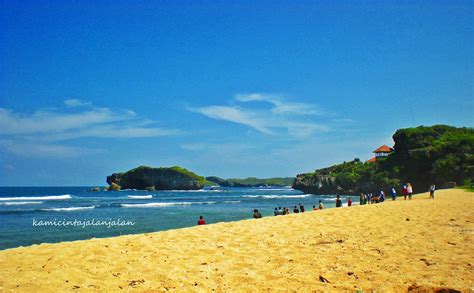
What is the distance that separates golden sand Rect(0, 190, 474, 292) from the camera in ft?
20.2

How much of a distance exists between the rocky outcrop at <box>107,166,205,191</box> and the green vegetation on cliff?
63.3 metres

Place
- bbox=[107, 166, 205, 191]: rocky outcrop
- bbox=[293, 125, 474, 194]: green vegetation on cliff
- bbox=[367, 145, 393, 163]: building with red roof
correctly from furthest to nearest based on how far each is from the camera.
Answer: bbox=[107, 166, 205, 191]: rocky outcrop
bbox=[367, 145, 393, 163]: building with red roof
bbox=[293, 125, 474, 194]: green vegetation on cliff

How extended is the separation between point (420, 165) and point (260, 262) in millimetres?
66588

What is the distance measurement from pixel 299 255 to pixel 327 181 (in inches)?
3504

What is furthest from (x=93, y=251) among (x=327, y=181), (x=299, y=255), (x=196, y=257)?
(x=327, y=181)

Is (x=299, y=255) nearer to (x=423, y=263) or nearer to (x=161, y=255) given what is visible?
(x=423, y=263)

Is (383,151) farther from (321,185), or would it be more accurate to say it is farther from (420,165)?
(420,165)

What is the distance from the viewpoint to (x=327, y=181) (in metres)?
94.1

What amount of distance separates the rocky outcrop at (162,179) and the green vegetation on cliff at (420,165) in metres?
63.3

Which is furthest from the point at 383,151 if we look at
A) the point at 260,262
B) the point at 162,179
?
the point at 260,262

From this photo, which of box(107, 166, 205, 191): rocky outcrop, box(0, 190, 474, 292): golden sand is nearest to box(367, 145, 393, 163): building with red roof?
box(107, 166, 205, 191): rocky outcrop

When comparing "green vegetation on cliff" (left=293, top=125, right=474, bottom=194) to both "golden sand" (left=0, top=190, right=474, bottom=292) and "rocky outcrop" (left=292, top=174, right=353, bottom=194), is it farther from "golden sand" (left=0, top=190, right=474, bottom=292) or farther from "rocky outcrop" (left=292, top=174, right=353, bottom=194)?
"golden sand" (left=0, top=190, right=474, bottom=292)

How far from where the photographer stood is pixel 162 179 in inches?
5620

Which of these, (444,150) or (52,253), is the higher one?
(444,150)
